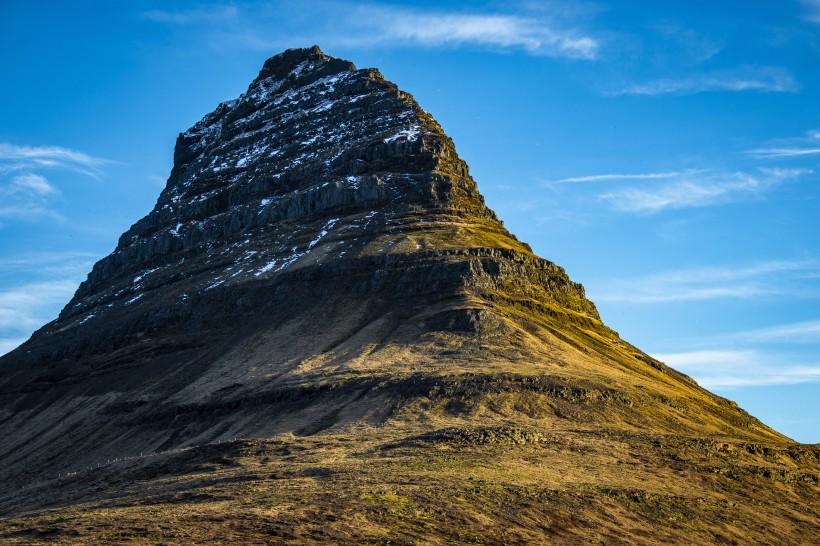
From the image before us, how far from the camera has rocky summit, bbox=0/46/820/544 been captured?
7456 centimetres

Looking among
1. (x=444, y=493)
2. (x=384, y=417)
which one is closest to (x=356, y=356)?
(x=384, y=417)

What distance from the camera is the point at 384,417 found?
116875 millimetres

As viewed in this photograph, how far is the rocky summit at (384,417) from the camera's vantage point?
74.6 m

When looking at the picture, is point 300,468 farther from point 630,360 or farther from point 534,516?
point 630,360

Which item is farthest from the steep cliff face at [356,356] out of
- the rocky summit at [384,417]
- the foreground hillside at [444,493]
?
the foreground hillside at [444,493]

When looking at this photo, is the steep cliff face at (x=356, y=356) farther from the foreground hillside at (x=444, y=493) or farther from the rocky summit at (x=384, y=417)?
the foreground hillside at (x=444, y=493)

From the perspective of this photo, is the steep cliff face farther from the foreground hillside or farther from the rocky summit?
the foreground hillside

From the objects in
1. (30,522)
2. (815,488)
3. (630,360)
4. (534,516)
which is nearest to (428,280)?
(630,360)

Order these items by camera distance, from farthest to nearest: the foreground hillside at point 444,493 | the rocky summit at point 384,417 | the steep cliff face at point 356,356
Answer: the steep cliff face at point 356,356 < the rocky summit at point 384,417 < the foreground hillside at point 444,493

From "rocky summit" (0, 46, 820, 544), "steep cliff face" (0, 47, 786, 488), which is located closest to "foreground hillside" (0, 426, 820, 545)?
"rocky summit" (0, 46, 820, 544)

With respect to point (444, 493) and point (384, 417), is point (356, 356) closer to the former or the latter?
point (384, 417)

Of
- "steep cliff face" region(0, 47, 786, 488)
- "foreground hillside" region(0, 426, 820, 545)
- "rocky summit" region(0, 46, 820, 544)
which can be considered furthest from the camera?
"steep cliff face" region(0, 47, 786, 488)

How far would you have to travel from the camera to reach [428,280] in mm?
162125

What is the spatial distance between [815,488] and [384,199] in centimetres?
11679
